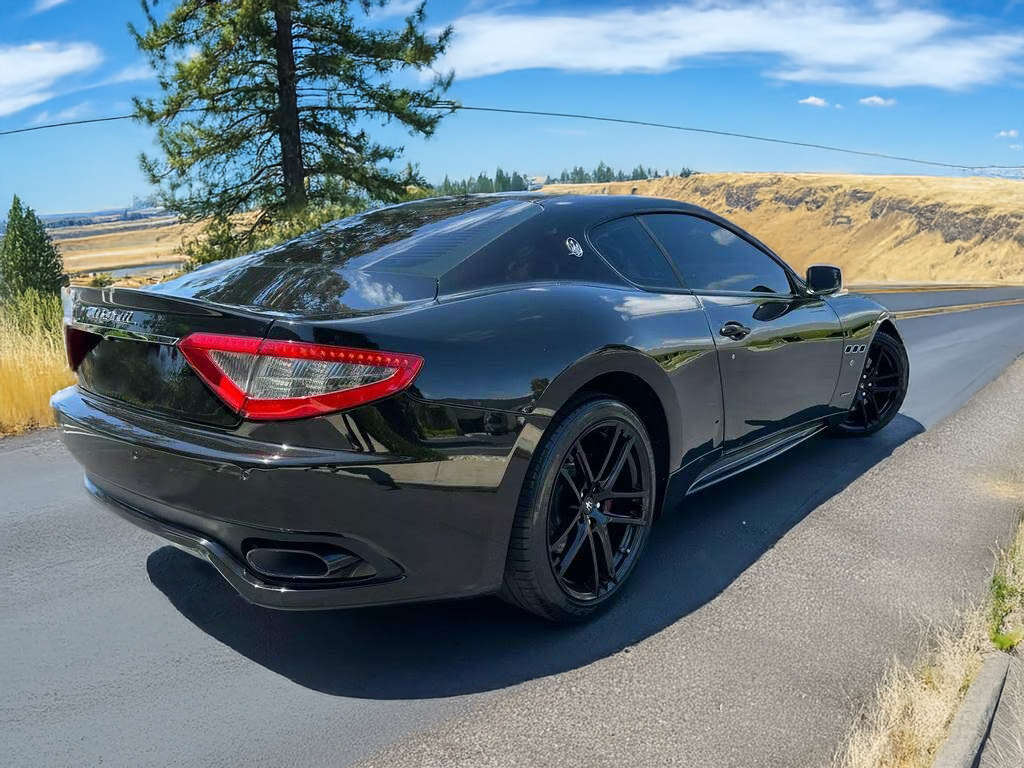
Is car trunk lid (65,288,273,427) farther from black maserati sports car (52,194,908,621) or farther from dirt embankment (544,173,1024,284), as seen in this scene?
dirt embankment (544,173,1024,284)

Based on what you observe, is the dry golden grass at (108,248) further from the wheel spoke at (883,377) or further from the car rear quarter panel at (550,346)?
the car rear quarter panel at (550,346)

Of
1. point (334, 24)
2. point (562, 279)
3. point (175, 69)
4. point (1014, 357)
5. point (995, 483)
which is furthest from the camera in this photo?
point (334, 24)

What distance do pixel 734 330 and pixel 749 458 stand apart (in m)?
0.65

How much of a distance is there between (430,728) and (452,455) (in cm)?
76

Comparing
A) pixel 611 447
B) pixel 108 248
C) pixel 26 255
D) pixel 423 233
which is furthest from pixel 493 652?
pixel 108 248

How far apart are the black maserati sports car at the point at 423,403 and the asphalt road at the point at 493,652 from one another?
30 centimetres

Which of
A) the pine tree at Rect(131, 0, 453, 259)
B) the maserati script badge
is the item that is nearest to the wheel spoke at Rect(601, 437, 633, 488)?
the maserati script badge

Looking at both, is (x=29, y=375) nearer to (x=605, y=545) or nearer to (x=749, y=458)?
(x=605, y=545)

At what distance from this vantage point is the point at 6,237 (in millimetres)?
49938

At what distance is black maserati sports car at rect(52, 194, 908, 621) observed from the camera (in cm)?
239

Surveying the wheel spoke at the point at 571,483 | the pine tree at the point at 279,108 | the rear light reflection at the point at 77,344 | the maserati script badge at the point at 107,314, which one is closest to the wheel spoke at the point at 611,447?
the wheel spoke at the point at 571,483

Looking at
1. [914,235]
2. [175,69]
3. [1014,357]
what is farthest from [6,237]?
[914,235]

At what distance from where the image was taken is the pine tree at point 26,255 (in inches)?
1914

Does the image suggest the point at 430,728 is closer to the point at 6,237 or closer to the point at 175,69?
the point at 175,69
